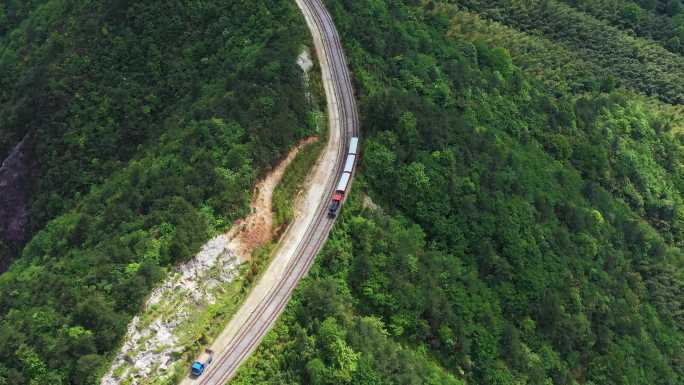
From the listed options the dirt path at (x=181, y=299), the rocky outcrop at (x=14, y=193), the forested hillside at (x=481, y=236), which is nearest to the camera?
the dirt path at (x=181, y=299)

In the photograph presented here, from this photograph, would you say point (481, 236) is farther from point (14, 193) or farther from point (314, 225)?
point (14, 193)

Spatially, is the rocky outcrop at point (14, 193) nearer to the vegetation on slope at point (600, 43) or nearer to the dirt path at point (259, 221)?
the dirt path at point (259, 221)

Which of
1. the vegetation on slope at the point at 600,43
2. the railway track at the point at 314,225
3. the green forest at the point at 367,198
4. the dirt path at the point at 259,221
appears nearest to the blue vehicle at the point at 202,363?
the railway track at the point at 314,225

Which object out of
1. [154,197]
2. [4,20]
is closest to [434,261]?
[154,197]

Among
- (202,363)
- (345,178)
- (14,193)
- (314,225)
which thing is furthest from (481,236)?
(14,193)

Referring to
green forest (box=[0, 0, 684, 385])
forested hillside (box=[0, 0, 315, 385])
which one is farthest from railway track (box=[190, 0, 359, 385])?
forested hillside (box=[0, 0, 315, 385])

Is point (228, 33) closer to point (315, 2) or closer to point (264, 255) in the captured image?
point (315, 2)

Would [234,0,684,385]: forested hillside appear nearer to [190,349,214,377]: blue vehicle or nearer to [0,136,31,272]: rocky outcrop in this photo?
[190,349,214,377]: blue vehicle
